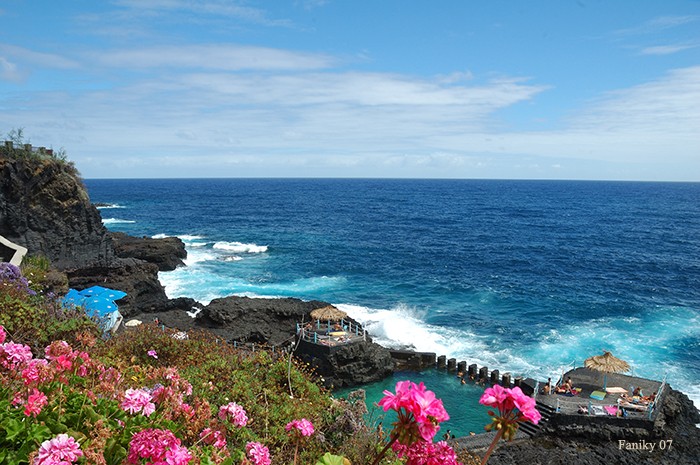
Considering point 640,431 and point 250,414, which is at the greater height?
point 250,414

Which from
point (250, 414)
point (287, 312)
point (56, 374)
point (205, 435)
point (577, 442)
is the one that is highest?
point (56, 374)

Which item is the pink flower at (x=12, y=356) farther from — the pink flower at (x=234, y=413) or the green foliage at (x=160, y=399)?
the pink flower at (x=234, y=413)

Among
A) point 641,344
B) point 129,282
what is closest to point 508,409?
point 641,344

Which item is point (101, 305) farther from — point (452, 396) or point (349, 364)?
point (452, 396)

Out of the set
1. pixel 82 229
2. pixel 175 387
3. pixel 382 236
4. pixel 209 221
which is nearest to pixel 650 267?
pixel 382 236

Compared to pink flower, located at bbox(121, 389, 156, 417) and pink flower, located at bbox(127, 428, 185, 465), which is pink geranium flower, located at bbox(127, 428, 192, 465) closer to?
pink flower, located at bbox(127, 428, 185, 465)

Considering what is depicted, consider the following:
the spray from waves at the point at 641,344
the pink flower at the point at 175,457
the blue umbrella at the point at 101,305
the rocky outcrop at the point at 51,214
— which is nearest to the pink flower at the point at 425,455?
the pink flower at the point at 175,457

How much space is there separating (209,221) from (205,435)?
98736 mm

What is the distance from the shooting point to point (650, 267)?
6012 cm

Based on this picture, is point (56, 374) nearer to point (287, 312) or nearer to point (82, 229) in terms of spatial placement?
point (287, 312)

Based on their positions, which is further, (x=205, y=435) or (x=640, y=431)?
(x=640, y=431)

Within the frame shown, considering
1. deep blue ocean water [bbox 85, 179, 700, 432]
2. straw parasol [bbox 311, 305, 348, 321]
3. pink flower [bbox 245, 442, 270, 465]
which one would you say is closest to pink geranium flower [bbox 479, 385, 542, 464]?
pink flower [bbox 245, 442, 270, 465]

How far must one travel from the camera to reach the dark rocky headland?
2117 cm

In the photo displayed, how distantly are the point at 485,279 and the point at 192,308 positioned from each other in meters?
31.4
